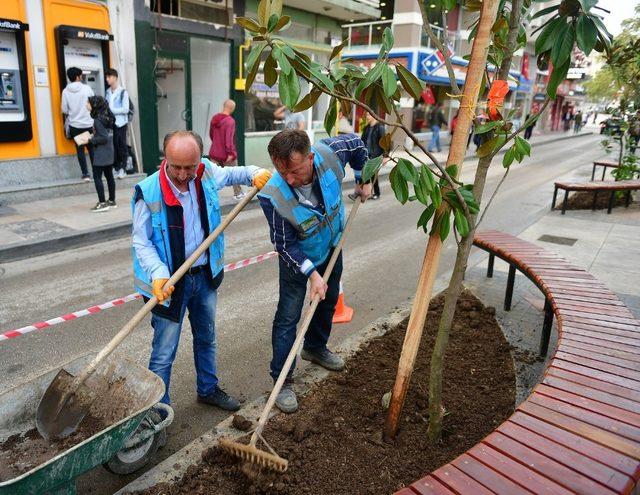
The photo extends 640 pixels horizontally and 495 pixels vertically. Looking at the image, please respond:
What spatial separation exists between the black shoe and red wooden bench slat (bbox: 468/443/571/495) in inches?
69.9

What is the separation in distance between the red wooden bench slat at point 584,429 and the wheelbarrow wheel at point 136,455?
199 centimetres

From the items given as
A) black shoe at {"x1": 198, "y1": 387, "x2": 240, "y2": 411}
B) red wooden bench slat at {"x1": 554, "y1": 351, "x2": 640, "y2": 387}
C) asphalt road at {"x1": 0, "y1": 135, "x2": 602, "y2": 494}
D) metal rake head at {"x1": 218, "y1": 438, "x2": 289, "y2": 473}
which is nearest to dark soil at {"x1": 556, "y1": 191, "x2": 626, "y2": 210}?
asphalt road at {"x1": 0, "y1": 135, "x2": 602, "y2": 494}

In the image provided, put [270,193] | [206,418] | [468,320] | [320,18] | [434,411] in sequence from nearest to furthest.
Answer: [434,411]
[270,193]
[206,418]
[468,320]
[320,18]

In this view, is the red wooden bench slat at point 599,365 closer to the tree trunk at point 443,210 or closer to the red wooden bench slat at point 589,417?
the red wooden bench slat at point 589,417

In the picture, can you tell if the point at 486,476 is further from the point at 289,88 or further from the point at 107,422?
the point at 107,422

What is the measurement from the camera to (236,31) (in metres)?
12.8

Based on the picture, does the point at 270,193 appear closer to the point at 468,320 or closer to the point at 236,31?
the point at 468,320

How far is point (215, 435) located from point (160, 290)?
3.16ft

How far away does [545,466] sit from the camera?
214 cm

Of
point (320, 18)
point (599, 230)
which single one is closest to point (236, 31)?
point (320, 18)

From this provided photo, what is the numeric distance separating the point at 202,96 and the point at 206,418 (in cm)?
1140

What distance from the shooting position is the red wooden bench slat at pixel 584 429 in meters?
2.26

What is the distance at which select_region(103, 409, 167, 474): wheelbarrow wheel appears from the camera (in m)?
2.78

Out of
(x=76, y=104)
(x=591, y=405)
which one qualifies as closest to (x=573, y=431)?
(x=591, y=405)
